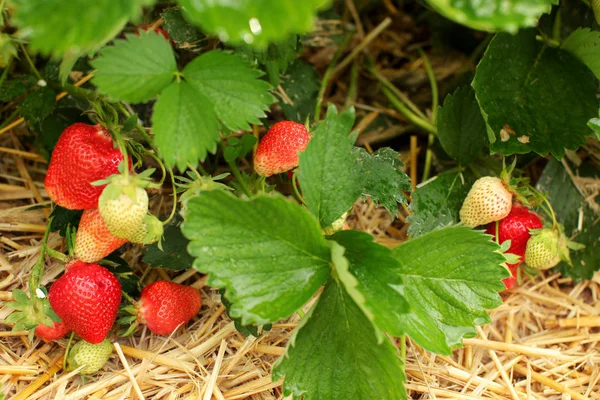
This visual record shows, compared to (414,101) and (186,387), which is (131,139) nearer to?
(186,387)

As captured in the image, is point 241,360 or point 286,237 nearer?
point 286,237

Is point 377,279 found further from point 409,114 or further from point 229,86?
point 409,114

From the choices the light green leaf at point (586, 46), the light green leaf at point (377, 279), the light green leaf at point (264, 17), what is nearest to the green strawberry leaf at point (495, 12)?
the light green leaf at point (264, 17)

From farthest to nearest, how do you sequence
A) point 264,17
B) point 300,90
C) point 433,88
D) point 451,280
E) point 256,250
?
1. point 433,88
2. point 300,90
3. point 451,280
4. point 256,250
5. point 264,17

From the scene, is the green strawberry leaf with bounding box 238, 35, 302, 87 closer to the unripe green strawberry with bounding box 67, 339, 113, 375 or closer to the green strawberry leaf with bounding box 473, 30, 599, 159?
the green strawberry leaf with bounding box 473, 30, 599, 159

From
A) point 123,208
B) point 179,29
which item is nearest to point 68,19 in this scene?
point 123,208

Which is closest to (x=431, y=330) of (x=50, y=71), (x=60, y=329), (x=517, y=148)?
(x=517, y=148)
